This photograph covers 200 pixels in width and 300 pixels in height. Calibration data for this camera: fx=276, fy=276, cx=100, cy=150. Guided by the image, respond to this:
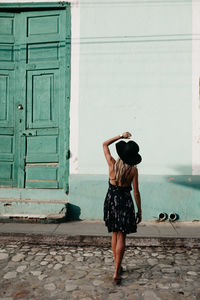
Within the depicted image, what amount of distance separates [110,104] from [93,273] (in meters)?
3.05

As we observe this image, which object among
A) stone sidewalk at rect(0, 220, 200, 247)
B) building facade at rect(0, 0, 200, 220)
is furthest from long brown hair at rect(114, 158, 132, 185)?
building facade at rect(0, 0, 200, 220)

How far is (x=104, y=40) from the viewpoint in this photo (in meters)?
5.16

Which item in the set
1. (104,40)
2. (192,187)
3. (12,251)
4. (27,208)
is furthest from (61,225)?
(104,40)

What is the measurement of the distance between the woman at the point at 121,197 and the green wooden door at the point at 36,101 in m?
2.52

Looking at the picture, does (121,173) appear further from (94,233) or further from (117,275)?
(94,233)

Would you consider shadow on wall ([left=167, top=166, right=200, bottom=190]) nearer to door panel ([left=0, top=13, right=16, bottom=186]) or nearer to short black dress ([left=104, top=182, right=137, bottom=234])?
short black dress ([left=104, top=182, right=137, bottom=234])

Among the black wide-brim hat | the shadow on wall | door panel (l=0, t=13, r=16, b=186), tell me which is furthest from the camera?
door panel (l=0, t=13, r=16, b=186)

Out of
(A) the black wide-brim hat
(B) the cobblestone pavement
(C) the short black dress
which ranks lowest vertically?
(B) the cobblestone pavement

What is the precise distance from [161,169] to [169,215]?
32.5 inches

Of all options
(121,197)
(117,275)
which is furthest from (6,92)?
(117,275)

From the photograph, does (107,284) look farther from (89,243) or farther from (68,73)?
(68,73)

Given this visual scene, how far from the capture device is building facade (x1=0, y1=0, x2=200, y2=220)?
498 centimetres

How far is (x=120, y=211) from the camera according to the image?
2.86 meters

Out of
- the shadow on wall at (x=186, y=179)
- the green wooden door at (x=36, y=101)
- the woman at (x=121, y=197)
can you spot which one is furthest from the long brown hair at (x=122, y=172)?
the green wooden door at (x=36, y=101)
